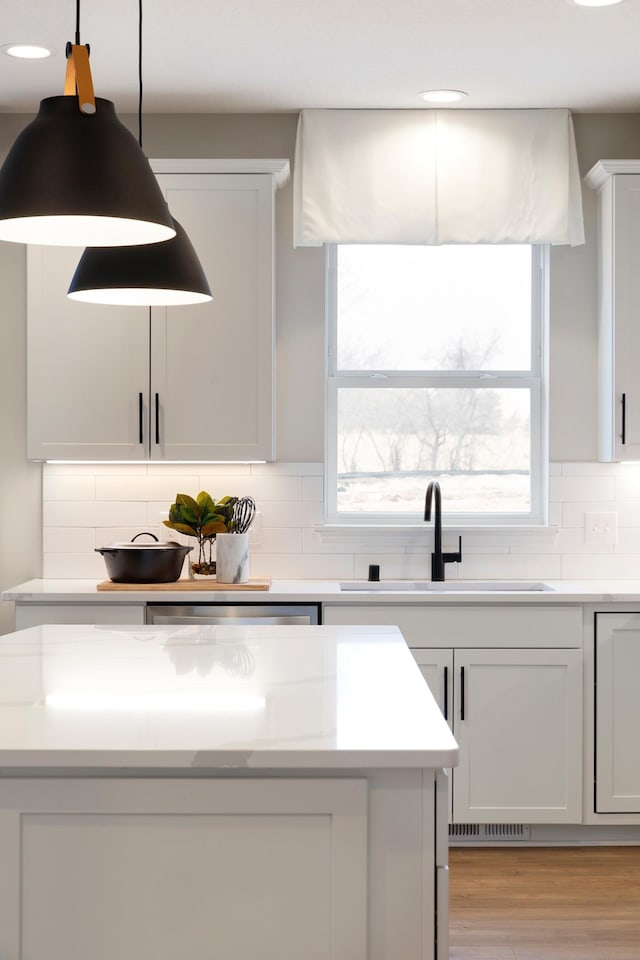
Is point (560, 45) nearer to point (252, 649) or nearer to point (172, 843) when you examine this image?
point (252, 649)

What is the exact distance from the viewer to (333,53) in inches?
144

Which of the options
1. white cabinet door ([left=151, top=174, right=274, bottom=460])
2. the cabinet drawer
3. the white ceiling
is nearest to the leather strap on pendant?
the white ceiling

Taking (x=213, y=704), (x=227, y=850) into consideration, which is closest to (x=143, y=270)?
(x=213, y=704)

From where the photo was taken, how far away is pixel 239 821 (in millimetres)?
1590

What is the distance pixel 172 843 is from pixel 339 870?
10.2 inches

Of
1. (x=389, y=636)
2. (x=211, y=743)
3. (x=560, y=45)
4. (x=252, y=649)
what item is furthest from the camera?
(x=560, y=45)

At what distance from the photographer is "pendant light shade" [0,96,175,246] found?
1.74 metres

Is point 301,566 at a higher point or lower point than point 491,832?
higher

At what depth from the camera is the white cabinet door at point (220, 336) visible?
408cm

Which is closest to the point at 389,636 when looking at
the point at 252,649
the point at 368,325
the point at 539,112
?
the point at 252,649

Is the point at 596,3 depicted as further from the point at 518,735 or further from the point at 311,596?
the point at 518,735

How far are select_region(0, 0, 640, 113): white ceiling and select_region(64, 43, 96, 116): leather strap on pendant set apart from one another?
5.09 feet

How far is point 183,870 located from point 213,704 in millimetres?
306

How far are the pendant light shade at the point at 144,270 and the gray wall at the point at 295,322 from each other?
76.7 inches
